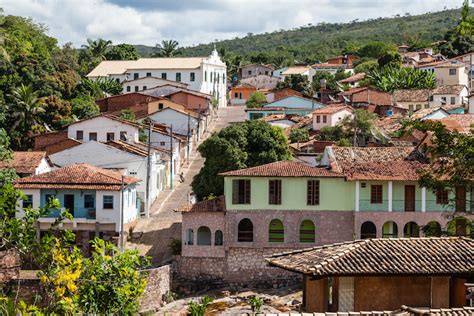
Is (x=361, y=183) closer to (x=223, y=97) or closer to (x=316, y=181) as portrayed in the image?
(x=316, y=181)

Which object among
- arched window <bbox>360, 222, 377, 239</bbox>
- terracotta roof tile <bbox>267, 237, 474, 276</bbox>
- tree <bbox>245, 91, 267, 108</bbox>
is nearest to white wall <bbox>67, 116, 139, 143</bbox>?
arched window <bbox>360, 222, 377, 239</bbox>

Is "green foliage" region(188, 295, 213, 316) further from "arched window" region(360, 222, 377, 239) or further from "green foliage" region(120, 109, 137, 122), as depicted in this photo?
"green foliage" region(120, 109, 137, 122)

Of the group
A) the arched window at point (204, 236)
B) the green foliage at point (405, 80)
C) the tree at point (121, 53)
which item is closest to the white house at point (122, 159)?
the arched window at point (204, 236)

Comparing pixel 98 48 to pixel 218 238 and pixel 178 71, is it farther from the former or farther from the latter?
pixel 218 238

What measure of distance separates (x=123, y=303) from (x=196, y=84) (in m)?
70.6

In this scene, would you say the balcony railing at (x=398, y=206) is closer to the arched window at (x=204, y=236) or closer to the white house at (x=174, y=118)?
the arched window at (x=204, y=236)

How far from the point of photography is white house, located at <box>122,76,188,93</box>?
8296cm

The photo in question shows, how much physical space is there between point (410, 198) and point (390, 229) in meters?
1.63

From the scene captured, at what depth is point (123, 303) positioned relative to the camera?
56.1 feet

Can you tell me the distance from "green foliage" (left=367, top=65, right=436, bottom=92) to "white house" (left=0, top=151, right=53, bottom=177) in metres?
36.7

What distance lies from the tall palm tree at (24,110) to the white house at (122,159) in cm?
1094

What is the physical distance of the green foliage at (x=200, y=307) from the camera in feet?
103

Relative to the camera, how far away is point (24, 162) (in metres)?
46.0

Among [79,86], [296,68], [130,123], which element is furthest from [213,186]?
[296,68]
